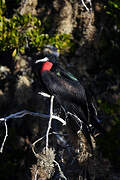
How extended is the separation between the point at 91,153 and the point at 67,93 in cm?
86

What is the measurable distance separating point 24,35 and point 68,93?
3.98 ft

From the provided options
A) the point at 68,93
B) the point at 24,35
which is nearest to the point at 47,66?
the point at 68,93

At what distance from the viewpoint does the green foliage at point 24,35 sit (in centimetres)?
502

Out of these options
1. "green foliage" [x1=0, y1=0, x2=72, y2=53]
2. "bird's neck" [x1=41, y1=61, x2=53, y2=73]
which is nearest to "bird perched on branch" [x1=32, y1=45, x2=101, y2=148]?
"bird's neck" [x1=41, y1=61, x2=53, y2=73]

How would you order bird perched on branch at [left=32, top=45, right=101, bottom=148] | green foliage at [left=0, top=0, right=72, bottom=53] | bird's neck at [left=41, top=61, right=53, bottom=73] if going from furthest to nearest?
green foliage at [left=0, top=0, right=72, bottom=53]
bird's neck at [left=41, top=61, right=53, bottom=73]
bird perched on branch at [left=32, top=45, right=101, bottom=148]

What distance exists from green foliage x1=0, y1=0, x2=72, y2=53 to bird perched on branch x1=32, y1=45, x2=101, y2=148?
0.72m

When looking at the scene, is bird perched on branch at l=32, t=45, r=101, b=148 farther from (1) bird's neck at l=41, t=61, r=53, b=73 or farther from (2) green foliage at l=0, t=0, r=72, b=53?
(2) green foliage at l=0, t=0, r=72, b=53

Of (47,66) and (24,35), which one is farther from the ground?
(24,35)

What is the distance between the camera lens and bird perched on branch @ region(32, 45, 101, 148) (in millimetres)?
4312

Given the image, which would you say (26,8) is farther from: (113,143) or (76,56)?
(113,143)

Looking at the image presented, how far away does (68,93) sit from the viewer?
14.7 feet

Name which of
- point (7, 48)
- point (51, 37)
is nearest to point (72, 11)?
point (51, 37)

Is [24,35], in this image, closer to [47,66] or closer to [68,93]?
[47,66]

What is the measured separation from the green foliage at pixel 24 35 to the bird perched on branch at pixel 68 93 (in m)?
0.72
